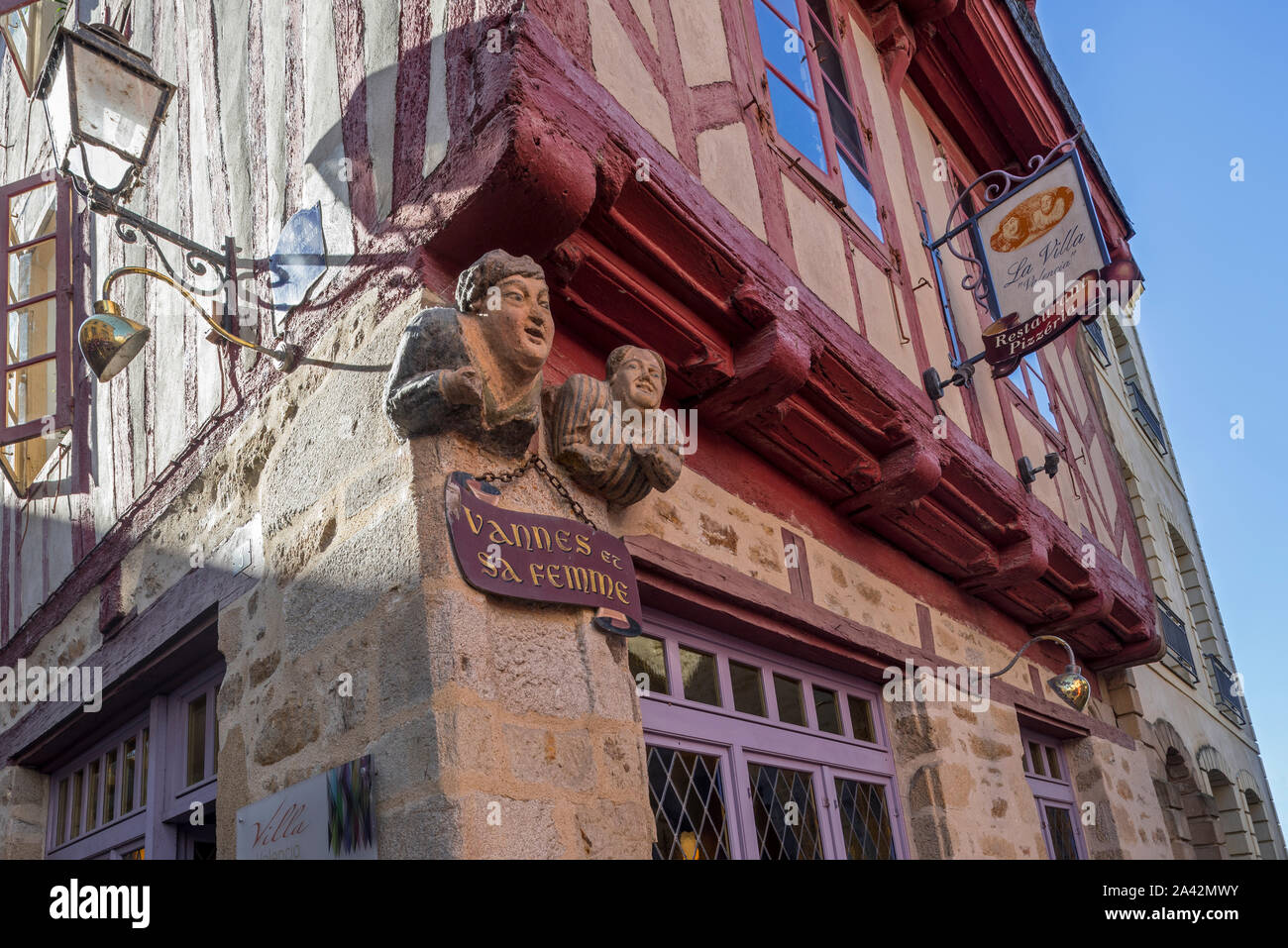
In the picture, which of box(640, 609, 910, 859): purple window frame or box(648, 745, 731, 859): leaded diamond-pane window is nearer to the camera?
box(648, 745, 731, 859): leaded diamond-pane window

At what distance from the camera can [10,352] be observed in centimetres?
584

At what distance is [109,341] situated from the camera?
10.1 ft

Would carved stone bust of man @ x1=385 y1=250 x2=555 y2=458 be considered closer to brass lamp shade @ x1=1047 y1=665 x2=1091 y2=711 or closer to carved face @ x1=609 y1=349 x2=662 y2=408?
carved face @ x1=609 y1=349 x2=662 y2=408

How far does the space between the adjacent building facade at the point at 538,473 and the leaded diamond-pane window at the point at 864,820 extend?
0.09ft

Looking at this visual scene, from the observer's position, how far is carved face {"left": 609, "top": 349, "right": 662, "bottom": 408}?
3.16 metres

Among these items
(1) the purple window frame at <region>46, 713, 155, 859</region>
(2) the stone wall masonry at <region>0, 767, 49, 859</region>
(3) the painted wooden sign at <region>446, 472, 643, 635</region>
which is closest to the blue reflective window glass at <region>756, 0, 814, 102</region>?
(3) the painted wooden sign at <region>446, 472, 643, 635</region>

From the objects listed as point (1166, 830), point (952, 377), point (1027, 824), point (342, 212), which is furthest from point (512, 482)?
point (1166, 830)

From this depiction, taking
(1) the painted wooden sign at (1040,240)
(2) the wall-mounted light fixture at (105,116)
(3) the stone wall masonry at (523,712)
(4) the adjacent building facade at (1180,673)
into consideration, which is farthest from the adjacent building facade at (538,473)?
(4) the adjacent building facade at (1180,673)

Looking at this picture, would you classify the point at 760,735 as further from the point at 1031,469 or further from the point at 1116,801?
the point at 1116,801

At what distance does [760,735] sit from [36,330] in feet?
14.7

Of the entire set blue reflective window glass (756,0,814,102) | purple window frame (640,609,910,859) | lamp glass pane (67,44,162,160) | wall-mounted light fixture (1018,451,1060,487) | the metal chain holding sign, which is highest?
blue reflective window glass (756,0,814,102)

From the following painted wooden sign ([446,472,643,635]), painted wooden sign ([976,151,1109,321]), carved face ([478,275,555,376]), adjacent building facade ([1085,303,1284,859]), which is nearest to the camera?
painted wooden sign ([446,472,643,635])

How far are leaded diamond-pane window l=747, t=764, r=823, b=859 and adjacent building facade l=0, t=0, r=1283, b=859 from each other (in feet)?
0.05

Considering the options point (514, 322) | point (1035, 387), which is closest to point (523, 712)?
point (514, 322)
